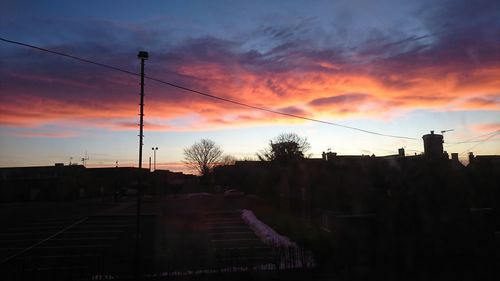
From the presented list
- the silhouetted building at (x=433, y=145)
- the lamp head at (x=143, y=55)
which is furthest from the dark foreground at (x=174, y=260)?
the silhouetted building at (x=433, y=145)

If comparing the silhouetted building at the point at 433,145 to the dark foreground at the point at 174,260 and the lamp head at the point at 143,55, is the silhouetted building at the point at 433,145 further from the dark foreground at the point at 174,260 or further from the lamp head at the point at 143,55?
the lamp head at the point at 143,55

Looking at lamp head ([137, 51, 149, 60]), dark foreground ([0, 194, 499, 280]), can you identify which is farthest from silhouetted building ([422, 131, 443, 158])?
lamp head ([137, 51, 149, 60])

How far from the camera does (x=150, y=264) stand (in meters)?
14.8

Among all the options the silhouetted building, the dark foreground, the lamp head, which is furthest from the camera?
the silhouetted building

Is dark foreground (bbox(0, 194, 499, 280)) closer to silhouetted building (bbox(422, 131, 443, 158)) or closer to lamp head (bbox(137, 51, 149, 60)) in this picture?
lamp head (bbox(137, 51, 149, 60))

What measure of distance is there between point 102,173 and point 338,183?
8830cm

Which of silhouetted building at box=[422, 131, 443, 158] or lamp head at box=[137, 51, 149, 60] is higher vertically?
lamp head at box=[137, 51, 149, 60]

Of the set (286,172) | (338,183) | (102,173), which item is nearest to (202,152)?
(102,173)

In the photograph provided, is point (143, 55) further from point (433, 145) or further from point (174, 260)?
point (433, 145)

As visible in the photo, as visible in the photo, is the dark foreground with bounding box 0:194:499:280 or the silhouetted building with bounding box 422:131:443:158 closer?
the dark foreground with bounding box 0:194:499:280

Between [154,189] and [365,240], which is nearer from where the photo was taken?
[365,240]

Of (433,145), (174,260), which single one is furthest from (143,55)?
(433,145)

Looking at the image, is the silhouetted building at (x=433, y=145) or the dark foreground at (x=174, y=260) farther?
the silhouetted building at (x=433, y=145)

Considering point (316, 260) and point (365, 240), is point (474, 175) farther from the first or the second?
point (316, 260)
